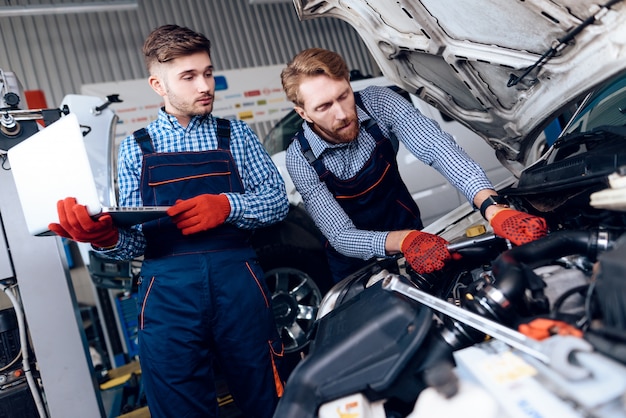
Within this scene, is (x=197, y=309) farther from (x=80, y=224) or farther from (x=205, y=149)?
(x=205, y=149)

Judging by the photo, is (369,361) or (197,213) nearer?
(369,361)

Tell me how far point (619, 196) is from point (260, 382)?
118 centimetres

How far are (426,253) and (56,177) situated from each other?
1169 mm

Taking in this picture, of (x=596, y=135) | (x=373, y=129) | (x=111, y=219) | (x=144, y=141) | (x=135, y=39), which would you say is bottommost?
(x=596, y=135)

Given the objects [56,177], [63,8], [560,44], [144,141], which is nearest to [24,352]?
[56,177]

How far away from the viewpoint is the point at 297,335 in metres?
2.84

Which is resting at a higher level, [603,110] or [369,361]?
[603,110]

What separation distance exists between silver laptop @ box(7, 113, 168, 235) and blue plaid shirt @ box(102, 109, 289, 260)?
0.16 m

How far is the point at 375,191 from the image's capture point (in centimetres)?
199

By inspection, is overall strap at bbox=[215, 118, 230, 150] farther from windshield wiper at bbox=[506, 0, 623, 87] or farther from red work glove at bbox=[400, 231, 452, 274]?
windshield wiper at bbox=[506, 0, 623, 87]

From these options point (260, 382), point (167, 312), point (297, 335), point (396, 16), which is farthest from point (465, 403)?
point (297, 335)

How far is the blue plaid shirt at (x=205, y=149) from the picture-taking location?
165cm

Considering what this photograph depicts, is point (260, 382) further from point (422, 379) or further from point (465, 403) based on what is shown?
point (465, 403)

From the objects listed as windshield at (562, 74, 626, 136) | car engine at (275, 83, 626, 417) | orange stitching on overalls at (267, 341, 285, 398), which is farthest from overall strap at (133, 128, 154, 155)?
windshield at (562, 74, 626, 136)
